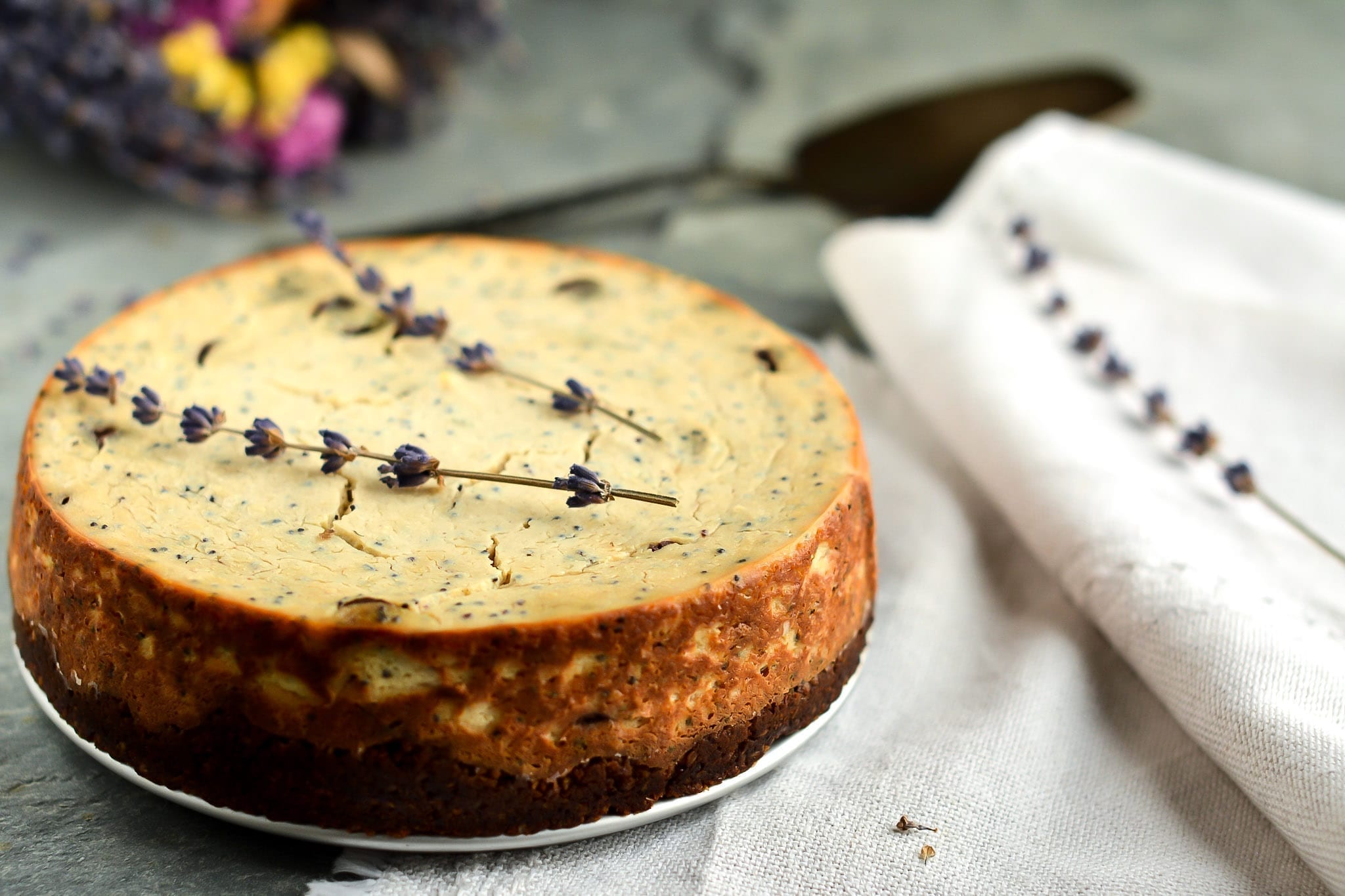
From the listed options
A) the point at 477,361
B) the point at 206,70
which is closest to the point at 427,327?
the point at 477,361

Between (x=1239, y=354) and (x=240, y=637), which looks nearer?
(x=240, y=637)

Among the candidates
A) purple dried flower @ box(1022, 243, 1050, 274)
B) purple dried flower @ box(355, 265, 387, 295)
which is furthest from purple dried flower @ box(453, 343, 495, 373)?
purple dried flower @ box(1022, 243, 1050, 274)

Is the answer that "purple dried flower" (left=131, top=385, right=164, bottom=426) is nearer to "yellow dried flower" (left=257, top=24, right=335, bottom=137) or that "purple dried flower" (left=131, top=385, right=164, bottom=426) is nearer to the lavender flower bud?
the lavender flower bud

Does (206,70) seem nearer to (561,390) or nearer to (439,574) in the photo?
(561,390)

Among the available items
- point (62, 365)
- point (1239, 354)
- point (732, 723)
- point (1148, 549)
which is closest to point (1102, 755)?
point (1148, 549)

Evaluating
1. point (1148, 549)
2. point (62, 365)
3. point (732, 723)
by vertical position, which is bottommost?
point (1148, 549)

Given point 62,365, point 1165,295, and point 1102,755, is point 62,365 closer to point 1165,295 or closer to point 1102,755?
→ point 1102,755
